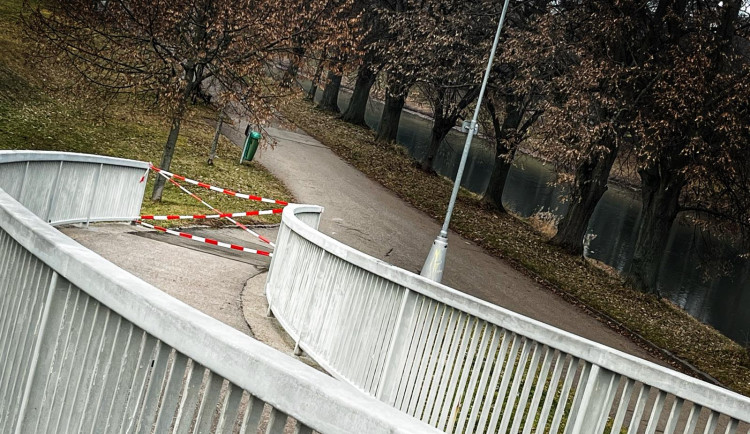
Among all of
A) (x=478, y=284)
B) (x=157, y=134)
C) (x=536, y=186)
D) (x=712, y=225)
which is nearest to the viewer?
(x=478, y=284)

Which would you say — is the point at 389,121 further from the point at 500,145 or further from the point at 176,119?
the point at 176,119

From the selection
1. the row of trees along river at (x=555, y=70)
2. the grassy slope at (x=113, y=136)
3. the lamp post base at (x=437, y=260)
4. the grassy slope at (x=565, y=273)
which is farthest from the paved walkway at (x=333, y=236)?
the row of trees along river at (x=555, y=70)

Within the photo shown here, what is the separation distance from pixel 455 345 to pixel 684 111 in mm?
16173

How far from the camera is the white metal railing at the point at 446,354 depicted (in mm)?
4949

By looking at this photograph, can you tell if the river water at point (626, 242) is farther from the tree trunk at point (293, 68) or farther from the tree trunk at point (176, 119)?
the tree trunk at point (176, 119)

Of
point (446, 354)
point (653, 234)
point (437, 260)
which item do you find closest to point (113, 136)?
point (437, 260)

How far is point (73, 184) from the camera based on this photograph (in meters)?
11.4

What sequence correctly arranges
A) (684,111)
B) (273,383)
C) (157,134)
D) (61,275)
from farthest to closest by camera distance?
(157,134)
(684,111)
(61,275)
(273,383)

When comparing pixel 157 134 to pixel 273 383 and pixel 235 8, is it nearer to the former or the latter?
pixel 235 8

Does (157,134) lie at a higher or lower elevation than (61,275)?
lower

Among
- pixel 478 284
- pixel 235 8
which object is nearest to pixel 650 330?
pixel 478 284

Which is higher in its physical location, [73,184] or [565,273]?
[73,184]

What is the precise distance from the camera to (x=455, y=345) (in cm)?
598

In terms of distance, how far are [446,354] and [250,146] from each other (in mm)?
21496
